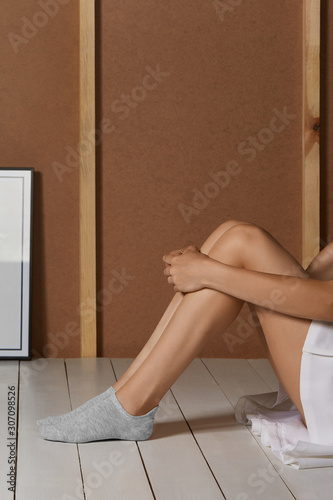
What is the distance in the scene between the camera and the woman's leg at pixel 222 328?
177cm

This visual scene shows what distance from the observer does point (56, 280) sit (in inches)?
115

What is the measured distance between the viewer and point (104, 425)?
1852 mm

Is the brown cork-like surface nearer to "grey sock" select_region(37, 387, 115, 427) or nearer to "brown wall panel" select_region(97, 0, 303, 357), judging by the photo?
"brown wall panel" select_region(97, 0, 303, 357)

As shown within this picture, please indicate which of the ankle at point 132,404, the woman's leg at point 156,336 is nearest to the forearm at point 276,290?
the woman's leg at point 156,336

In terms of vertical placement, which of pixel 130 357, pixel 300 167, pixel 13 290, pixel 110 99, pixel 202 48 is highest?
pixel 202 48

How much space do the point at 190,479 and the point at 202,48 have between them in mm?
1833

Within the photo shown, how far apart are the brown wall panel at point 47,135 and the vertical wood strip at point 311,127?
3.07ft

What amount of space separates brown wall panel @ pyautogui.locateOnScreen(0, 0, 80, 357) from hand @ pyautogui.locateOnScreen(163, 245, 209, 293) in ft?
3.76

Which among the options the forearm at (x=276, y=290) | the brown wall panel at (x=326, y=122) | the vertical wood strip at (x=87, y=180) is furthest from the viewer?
the brown wall panel at (x=326, y=122)

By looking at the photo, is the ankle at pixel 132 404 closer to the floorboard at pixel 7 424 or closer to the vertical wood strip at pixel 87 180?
the floorboard at pixel 7 424

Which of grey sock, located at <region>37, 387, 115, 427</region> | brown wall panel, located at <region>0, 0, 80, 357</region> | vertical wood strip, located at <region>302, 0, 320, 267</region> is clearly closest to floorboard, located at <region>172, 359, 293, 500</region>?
grey sock, located at <region>37, 387, 115, 427</region>

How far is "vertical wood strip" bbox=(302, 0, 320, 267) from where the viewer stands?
2906mm

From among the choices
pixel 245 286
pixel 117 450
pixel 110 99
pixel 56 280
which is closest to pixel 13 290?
pixel 56 280

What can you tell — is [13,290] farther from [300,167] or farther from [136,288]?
[300,167]
